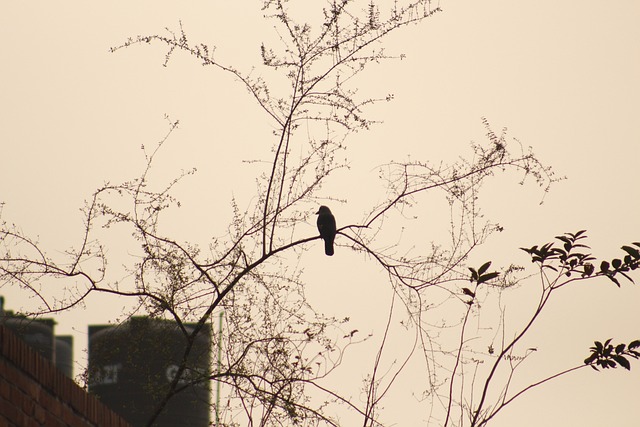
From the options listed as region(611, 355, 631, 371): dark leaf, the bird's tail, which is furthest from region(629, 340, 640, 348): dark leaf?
the bird's tail

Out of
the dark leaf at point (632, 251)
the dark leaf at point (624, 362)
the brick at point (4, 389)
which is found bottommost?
the brick at point (4, 389)

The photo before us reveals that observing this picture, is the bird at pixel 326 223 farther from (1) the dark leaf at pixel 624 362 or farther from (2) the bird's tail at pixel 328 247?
(1) the dark leaf at pixel 624 362

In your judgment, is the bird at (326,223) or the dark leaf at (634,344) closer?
the dark leaf at (634,344)

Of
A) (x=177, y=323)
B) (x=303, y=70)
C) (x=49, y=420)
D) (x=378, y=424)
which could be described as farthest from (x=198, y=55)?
(x=49, y=420)

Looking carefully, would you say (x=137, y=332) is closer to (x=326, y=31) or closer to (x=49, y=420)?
(x=326, y=31)

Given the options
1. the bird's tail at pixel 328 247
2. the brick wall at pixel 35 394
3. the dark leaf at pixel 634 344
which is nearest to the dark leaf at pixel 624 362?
the dark leaf at pixel 634 344

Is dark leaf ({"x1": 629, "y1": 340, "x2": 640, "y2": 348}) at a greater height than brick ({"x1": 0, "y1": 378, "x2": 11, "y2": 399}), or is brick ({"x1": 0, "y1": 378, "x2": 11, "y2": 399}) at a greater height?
dark leaf ({"x1": 629, "y1": 340, "x2": 640, "y2": 348})

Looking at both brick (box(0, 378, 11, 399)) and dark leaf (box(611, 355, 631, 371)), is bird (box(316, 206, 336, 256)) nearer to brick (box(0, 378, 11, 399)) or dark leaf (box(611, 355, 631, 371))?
dark leaf (box(611, 355, 631, 371))

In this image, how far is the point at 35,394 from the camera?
372 cm

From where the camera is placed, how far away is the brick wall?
3.51 m

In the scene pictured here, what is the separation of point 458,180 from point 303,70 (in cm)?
133

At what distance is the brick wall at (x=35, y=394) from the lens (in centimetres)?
351

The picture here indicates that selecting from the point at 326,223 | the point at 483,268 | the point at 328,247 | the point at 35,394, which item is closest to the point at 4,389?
the point at 35,394

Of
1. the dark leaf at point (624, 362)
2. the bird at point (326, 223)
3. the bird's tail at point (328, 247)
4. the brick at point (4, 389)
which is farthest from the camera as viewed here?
the bird at point (326, 223)
